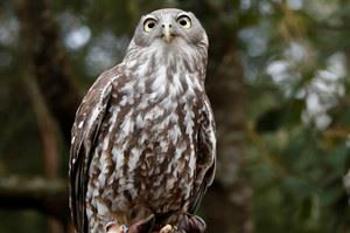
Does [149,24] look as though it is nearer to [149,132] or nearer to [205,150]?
[149,132]

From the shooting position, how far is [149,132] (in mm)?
4320

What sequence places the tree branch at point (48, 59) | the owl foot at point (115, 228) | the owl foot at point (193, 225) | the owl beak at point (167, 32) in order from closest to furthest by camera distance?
the owl foot at point (193, 225) → the owl foot at point (115, 228) → the owl beak at point (167, 32) → the tree branch at point (48, 59)

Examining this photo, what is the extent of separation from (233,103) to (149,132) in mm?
2884

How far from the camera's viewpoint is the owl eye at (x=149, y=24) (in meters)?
4.39

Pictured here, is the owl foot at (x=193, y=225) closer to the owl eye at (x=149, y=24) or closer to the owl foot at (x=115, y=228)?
the owl foot at (x=115, y=228)

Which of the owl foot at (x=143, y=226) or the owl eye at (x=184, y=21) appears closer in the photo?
the owl foot at (x=143, y=226)

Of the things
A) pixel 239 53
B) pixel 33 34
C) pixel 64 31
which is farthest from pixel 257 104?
pixel 33 34

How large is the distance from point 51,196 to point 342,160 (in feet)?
7.29

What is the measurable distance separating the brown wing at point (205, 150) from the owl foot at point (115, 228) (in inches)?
16.5

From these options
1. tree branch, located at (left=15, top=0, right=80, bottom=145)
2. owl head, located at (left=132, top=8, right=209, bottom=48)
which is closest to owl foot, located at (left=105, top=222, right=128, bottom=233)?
owl head, located at (left=132, top=8, right=209, bottom=48)

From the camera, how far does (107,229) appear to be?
4234 mm

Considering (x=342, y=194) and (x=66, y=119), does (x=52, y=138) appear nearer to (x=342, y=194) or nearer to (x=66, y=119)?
(x=66, y=119)

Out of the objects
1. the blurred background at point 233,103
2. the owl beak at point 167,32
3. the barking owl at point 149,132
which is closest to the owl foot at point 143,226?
the barking owl at point 149,132

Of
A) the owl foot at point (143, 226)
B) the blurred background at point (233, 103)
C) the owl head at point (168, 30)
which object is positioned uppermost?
the owl head at point (168, 30)
